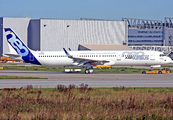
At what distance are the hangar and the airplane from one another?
199 feet

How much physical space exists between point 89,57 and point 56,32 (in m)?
65.6

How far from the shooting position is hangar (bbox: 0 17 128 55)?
374 feet

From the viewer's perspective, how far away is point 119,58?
50.9 m

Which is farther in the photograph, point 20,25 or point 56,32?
point 20,25

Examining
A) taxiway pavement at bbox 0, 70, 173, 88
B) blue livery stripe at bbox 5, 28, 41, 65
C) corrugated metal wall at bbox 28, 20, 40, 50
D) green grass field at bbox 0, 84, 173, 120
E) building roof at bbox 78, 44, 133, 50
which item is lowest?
green grass field at bbox 0, 84, 173, 120

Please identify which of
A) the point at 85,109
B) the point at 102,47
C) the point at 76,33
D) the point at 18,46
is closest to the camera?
the point at 85,109

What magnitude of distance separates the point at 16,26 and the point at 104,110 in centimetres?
10573

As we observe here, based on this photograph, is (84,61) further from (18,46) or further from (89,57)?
(18,46)

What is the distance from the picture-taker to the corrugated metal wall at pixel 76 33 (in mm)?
114062

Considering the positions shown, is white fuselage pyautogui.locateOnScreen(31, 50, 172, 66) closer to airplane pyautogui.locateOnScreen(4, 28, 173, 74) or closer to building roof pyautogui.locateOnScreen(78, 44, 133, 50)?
airplane pyautogui.locateOnScreen(4, 28, 173, 74)

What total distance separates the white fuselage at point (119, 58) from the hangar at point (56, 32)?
61.8 meters

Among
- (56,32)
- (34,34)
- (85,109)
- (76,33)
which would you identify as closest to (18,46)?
(85,109)

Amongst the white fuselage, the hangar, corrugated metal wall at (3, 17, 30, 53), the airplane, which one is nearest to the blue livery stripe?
the airplane

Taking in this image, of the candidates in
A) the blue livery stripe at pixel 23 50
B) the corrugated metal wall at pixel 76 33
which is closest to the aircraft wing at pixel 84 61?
the blue livery stripe at pixel 23 50
